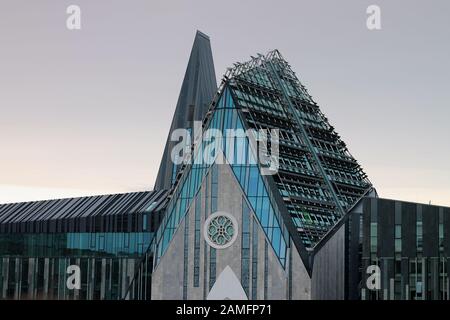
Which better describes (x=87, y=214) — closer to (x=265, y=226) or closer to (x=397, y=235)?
(x=265, y=226)

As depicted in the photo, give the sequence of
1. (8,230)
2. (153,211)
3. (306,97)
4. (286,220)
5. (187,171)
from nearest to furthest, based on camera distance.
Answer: (286,220) → (187,171) → (153,211) → (306,97) → (8,230)

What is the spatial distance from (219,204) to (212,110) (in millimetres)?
11546

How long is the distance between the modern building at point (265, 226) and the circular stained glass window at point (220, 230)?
0.12m

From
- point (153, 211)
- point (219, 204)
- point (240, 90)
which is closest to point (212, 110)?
point (240, 90)

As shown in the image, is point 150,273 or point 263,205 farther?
point 150,273

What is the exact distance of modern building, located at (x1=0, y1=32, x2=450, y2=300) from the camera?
98.0 m

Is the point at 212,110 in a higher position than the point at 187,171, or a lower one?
higher

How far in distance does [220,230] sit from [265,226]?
5819mm

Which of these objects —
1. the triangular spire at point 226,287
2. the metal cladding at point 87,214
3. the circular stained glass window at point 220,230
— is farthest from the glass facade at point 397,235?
the metal cladding at point 87,214

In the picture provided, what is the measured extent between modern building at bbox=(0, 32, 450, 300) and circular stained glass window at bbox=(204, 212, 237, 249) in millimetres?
116

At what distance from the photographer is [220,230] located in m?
109

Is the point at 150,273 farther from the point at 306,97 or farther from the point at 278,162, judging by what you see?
the point at 306,97

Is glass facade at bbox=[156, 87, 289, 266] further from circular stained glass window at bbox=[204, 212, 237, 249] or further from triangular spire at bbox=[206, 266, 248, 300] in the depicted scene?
triangular spire at bbox=[206, 266, 248, 300]

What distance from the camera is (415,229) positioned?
321ft
